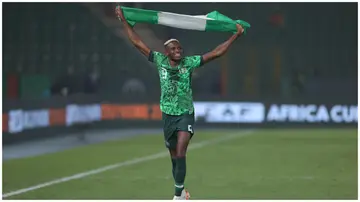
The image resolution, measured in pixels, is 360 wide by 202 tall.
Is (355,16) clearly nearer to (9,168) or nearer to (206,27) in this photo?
(9,168)

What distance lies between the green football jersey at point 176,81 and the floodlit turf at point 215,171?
2.34m

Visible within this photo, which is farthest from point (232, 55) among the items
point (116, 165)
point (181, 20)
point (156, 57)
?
point (156, 57)

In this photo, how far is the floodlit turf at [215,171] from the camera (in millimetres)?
12523

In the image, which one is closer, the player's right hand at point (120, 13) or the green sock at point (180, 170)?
the green sock at point (180, 170)

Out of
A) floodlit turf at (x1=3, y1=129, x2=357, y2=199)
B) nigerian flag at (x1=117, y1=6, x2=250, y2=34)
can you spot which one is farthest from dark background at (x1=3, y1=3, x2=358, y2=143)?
nigerian flag at (x1=117, y1=6, x2=250, y2=34)

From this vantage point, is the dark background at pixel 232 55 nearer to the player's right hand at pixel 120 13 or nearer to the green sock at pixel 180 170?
the player's right hand at pixel 120 13

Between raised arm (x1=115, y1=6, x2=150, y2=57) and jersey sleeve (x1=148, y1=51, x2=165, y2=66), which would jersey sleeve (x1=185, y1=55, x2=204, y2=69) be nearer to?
jersey sleeve (x1=148, y1=51, x2=165, y2=66)

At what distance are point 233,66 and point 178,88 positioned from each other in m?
19.5

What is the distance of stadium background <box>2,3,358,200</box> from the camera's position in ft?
90.3

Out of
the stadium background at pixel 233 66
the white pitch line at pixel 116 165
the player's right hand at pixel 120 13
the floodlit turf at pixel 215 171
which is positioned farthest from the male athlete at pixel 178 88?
the stadium background at pixel 233 66

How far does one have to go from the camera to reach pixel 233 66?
2925cm

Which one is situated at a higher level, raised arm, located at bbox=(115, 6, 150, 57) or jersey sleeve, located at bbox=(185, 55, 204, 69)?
raised arm, located at bbox=(115, 6, 150, 57)

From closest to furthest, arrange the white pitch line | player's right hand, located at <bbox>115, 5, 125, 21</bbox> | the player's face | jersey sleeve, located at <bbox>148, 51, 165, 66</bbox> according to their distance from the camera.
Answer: the player's face, jersey sleeve, located at <bbox>148, 51, 165, 66</bbox>, player's right hand, located at <bbox>115, 5, 125, 21</bbox>, the white pitch line

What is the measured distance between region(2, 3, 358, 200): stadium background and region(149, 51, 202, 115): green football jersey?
17.2m
